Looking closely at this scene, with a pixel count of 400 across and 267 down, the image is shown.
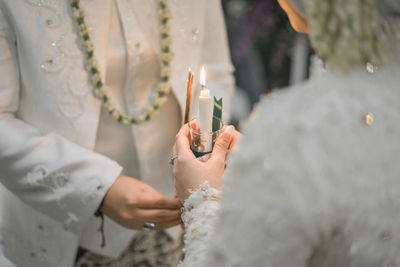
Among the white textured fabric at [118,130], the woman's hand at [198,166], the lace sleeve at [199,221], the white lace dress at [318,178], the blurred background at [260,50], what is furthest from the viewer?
the blurred background at [260,50]

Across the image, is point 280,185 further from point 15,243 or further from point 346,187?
point 15,243

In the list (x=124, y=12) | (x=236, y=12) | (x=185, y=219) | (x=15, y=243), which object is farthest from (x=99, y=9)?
(x=236, y=12)

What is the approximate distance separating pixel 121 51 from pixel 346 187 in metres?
0.68

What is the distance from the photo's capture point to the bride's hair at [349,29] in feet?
1.34

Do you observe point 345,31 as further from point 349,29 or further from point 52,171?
point 52,171

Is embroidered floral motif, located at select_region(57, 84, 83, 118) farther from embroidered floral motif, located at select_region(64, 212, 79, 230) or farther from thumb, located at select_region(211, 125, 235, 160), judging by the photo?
thumb, located at select_region(211, 125, 235, 160)

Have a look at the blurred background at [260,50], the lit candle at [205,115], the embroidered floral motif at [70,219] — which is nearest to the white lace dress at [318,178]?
the lit candle at [205,115]

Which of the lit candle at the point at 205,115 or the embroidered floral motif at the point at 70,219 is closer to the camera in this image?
the lit candle at the point at 205,115

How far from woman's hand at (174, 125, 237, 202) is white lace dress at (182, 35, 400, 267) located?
0.23m

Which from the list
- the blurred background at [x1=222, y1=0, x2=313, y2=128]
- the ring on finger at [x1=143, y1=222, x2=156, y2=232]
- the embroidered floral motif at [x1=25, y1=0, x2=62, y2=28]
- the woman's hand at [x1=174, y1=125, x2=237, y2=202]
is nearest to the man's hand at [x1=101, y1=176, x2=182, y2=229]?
the ring on finger at [x1=143, y1=222, x2=156, y2=232]

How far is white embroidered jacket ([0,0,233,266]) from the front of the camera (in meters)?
0.81

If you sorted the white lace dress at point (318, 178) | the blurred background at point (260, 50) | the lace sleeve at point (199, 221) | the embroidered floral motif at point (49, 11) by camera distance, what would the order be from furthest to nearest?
the blurred background at point (260, 50)
the embroidered floral motif at point (49, 11)
the lace sleeve at point (199, 221)
the white lace dress at point (318, 178)

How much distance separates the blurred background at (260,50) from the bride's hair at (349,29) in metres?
1.43

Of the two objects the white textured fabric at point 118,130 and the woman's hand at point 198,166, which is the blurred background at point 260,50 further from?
the woman's hand at point 198,166
